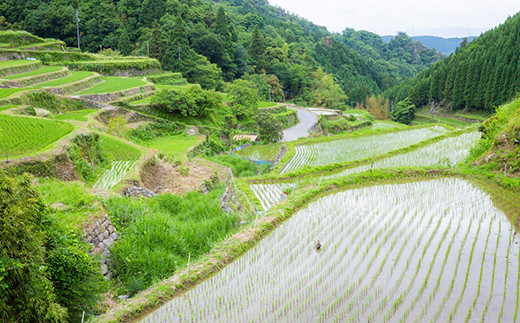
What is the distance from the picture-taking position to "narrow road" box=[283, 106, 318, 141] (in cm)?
3076

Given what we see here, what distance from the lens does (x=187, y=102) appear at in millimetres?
25875

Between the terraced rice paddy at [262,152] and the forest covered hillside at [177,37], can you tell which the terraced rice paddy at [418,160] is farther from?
the forest covered hillside at [177,37]

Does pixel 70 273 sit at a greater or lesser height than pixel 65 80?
lesser

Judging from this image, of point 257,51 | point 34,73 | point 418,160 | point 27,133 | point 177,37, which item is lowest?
point 418,160

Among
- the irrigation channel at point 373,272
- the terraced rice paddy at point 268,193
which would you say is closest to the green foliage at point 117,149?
the terraced rice paddy at point 268,193

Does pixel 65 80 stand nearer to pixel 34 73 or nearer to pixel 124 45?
pixel 34 73

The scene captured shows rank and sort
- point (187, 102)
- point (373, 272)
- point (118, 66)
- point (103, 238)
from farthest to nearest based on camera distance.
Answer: point (118, 66), point (187, 102), point (103, 238), point (373, 272)

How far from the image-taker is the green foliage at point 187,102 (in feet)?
82.4

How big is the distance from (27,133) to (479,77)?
48.2 m

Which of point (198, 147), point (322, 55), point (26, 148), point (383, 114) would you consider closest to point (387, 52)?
point (322, 55)

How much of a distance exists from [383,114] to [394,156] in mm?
41224

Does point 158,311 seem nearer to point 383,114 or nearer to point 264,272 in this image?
point 264,272

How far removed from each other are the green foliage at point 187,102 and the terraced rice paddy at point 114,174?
12162 mm

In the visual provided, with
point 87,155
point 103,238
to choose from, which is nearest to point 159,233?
point 103,238
